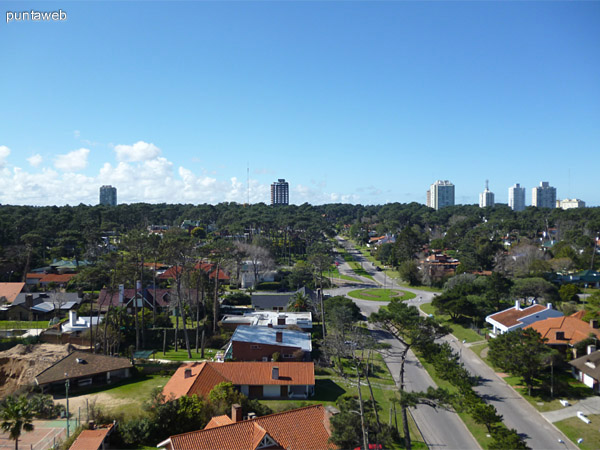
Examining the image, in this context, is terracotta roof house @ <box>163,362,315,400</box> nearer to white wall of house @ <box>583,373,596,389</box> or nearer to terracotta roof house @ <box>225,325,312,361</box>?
terracotta roof house @ <box>225,325,312,361</box>

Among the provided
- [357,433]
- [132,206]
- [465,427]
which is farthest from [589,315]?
[132,206]

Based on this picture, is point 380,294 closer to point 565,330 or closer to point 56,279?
point 565,330

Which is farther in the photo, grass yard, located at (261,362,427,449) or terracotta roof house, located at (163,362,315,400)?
terracotta roof house, located at (163,362,315,400)

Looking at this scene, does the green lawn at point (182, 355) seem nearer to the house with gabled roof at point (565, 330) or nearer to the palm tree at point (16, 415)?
the palm tree at point (16, 415)

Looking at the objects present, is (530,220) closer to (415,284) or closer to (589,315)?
(415,284)

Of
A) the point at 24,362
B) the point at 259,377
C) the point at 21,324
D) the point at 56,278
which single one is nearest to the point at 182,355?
the point at 259,377

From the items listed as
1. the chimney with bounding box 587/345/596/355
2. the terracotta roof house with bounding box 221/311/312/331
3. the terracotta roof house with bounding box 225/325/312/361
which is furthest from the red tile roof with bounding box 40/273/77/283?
the chimney with bounding box 587/345/596/355

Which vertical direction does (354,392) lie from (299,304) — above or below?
below
